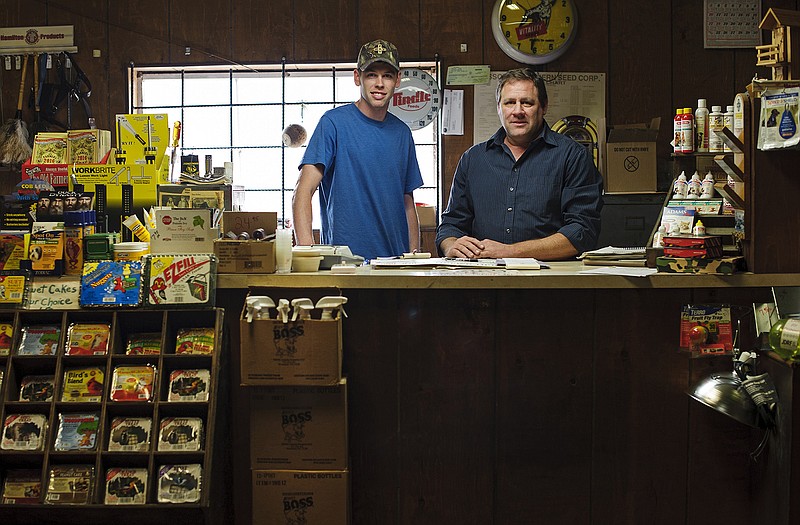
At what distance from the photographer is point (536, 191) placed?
126 inches

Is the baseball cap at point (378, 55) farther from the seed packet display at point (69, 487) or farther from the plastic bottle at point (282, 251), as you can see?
the seed packet display at point (69, 487)

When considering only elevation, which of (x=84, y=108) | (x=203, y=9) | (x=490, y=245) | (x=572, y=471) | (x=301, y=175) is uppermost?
(x=203, y=9)

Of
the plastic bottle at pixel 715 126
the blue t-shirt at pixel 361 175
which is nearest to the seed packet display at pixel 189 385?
the blue t-shirt at pixel 361 175

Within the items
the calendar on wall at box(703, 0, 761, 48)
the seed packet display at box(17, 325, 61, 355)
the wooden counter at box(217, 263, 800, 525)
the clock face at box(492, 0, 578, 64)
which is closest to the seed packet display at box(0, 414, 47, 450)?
the seed packet display at box(17, 325, 61, 355)

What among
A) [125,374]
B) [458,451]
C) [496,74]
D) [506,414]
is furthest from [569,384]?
[496,74]

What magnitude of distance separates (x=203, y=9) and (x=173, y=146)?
2161 millimetres

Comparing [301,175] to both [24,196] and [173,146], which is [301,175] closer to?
[173,146]

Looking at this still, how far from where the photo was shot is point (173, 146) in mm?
2840

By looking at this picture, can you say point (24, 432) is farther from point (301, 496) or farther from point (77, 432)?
point (301, 496)

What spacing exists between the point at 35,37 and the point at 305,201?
96.0 inches

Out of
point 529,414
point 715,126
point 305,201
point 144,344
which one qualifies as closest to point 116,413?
point 144,344

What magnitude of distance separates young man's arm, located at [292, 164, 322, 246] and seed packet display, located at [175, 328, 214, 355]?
3.52 ft

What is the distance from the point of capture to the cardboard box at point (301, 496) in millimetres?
2219

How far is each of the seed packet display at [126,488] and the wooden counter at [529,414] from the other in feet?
0.97
